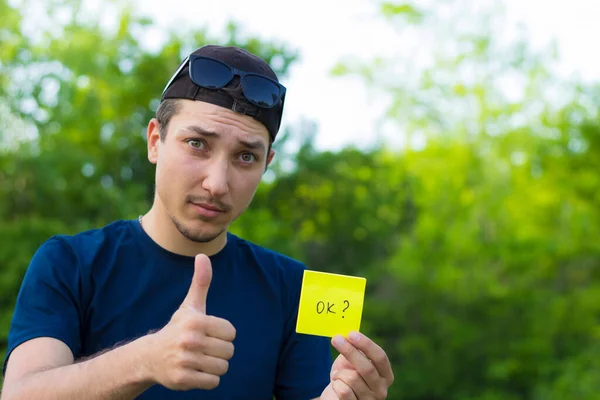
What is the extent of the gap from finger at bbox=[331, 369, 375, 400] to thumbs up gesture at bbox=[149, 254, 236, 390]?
433 millimetres

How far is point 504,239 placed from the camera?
15.8 m

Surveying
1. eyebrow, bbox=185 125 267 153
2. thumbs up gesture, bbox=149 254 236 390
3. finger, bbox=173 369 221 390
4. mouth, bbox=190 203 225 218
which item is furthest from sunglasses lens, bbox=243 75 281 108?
finger, bbox=173 369 221 390

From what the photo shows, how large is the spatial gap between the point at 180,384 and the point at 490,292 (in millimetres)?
12225

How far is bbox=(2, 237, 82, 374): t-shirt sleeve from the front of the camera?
191cm

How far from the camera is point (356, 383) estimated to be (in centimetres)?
188

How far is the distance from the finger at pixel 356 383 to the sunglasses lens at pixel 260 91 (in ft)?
2.72

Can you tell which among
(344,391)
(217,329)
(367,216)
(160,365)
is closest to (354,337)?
(344,391)

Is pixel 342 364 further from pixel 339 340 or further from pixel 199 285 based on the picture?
pixel 199 285

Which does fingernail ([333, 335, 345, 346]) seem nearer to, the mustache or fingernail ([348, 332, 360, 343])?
fingernail ([348, 332, 360, 343])

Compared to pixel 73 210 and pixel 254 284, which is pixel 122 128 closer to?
pixel 73 210

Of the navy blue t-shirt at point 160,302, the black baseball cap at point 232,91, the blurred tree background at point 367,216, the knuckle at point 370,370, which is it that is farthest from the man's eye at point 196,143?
the blurred tree background at point 367,216

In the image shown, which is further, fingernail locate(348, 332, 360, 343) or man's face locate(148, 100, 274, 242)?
man's face locate(148, 100, 274, 242)

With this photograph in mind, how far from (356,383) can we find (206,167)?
75 cm

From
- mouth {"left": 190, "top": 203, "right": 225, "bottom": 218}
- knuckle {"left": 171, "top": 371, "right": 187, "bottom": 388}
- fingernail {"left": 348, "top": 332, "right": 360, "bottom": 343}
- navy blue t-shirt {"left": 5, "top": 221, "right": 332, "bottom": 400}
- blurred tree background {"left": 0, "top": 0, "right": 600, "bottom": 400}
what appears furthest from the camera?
blurred tree background {"left": 0, "top": 0, "right": 600, "bottom": 400}
